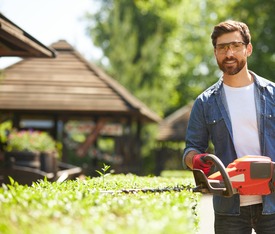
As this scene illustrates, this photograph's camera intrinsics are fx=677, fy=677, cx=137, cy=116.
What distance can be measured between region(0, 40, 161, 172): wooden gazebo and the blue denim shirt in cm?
1300

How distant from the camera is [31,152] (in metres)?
12.0

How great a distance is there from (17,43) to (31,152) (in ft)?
10.1

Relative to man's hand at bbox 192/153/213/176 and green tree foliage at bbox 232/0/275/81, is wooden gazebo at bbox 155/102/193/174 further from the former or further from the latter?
man's hand at bbox 192/153/213/176

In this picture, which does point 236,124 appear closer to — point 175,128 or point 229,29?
point 229,29

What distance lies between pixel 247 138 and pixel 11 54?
6.91 metres

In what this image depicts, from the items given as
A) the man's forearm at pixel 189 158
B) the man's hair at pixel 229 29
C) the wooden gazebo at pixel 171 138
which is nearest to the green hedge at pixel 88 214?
the man's forearm at pixel 189 158

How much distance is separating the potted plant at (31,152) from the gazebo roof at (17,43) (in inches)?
76.8

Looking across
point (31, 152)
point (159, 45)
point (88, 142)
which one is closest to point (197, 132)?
point (31, 152)

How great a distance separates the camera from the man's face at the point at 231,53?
14.8 feet

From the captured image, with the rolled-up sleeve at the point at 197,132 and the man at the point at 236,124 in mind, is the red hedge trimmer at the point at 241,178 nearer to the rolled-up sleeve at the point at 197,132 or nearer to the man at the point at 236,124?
the man at the point at 236,124

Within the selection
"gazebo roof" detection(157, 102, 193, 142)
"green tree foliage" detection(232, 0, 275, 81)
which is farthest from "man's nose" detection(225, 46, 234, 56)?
"green tree foliage" detection(232, 0, 275, 81)

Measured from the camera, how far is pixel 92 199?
3279 millimetres

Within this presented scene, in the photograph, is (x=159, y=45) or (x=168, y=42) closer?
(x=159, y=45)

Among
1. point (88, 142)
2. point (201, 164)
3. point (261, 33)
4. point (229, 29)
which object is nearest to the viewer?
point (201, 164)
